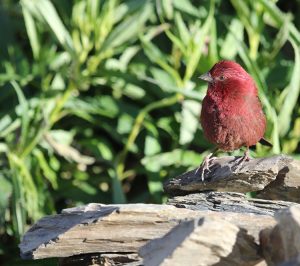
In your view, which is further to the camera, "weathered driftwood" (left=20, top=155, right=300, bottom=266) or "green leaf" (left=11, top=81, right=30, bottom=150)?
"green leaf" (left=11, top=81, right=30, bottom=150)

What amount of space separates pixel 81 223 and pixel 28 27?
2.02m

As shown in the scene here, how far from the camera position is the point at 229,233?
2.36 metres

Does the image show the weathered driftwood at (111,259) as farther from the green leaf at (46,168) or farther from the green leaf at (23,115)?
the green leaf at (46,168)

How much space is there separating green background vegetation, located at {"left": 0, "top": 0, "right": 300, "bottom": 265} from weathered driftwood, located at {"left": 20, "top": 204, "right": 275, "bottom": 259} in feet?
4.60

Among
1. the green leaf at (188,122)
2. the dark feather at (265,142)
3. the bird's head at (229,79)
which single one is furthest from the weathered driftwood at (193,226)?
the green leaf at (188,122)

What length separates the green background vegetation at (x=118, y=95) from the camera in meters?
4.27

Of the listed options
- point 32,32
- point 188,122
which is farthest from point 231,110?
point 32,32

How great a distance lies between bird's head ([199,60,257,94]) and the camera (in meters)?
3.38

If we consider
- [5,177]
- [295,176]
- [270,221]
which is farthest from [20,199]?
[270,221]

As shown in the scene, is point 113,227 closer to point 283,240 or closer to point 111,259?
point 111,259

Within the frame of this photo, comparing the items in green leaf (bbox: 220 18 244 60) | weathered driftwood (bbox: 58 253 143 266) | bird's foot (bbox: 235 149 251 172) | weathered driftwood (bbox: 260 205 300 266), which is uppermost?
green leaf (bbox: 220 18 244 60)

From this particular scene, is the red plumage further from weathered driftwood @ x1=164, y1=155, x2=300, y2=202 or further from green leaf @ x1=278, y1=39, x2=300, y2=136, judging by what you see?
green leaf @ x1=278, y1=39, x2=300, y2=136

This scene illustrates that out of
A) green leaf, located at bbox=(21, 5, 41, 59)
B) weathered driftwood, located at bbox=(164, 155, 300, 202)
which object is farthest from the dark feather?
green leaf, located at bbox=(21, 5, 41, 59)

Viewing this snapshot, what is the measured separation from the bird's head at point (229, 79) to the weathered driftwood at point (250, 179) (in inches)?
11.6
